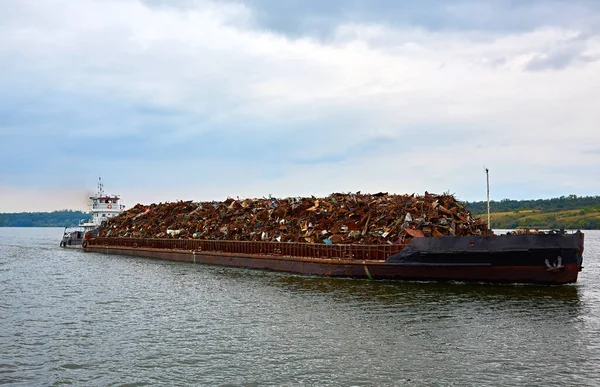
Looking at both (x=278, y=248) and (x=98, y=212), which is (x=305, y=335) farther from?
(x=98, y=212)

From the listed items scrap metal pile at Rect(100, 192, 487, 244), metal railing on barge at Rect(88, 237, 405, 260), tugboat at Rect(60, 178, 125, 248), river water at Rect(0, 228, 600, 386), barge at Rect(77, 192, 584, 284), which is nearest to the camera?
river water at Rect(0, 228, 600, 386)

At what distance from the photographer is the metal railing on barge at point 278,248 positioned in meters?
30.8

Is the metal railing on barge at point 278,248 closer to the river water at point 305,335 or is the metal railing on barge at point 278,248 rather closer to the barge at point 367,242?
the barge at point 367,242

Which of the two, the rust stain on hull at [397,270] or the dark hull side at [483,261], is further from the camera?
the rust stain on hull at [397,270]

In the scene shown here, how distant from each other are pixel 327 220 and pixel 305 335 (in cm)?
2133

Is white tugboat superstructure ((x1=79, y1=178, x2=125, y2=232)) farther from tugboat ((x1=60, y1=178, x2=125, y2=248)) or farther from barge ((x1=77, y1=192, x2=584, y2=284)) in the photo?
barge ((x1=77, y1=192, x2=584, y2=284))

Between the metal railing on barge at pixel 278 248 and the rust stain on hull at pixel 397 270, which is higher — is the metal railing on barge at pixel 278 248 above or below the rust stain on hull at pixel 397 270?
above

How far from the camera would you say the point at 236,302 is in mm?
23766

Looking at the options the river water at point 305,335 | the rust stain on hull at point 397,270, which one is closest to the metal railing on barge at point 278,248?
the rust stain on hull at point 397,270

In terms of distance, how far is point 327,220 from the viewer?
3781 centimetres

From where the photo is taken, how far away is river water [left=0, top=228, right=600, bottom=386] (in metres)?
12.8

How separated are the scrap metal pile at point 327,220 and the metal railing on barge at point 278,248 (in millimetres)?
1015

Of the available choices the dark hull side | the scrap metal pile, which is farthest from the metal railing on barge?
the scrap metal pile

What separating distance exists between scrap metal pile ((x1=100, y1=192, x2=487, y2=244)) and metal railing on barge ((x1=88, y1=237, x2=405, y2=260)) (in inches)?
40.0
